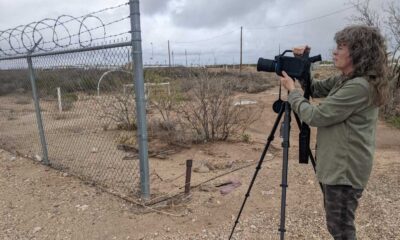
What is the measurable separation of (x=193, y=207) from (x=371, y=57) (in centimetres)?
254

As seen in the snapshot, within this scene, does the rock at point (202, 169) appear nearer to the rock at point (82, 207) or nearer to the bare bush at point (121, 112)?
the rock at point (82, 207)

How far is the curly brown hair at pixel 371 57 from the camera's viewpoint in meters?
2.20

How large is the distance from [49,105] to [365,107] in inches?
227

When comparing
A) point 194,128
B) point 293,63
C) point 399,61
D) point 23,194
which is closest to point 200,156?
point 194,128

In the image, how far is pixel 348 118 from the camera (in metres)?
2.30

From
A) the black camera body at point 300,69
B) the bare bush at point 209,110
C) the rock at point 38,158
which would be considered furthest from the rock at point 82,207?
the bare bush at point 209,110

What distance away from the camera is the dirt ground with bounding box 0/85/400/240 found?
3.69 m

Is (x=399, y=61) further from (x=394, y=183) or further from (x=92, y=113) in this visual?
(x=92, y=113)

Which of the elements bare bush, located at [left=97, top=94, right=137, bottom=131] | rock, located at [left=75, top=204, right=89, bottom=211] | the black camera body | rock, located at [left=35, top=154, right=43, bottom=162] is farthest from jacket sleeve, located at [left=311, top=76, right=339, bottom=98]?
rock, located at [left=35, top=154, right=43, bottom=162]

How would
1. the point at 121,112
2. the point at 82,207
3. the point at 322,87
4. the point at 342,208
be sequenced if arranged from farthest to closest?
the point at 121,112 < the point at 82,207 < the point at 322,87 < the point at 342,208

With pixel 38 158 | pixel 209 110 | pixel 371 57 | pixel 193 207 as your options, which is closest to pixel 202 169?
pixel 193 207

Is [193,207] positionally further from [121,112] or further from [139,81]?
[121,112]

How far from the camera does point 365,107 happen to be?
2.26 m

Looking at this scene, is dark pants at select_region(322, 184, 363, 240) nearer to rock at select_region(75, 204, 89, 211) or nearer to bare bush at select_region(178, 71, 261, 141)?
rock at select_region(75, 204, 89, 211)
